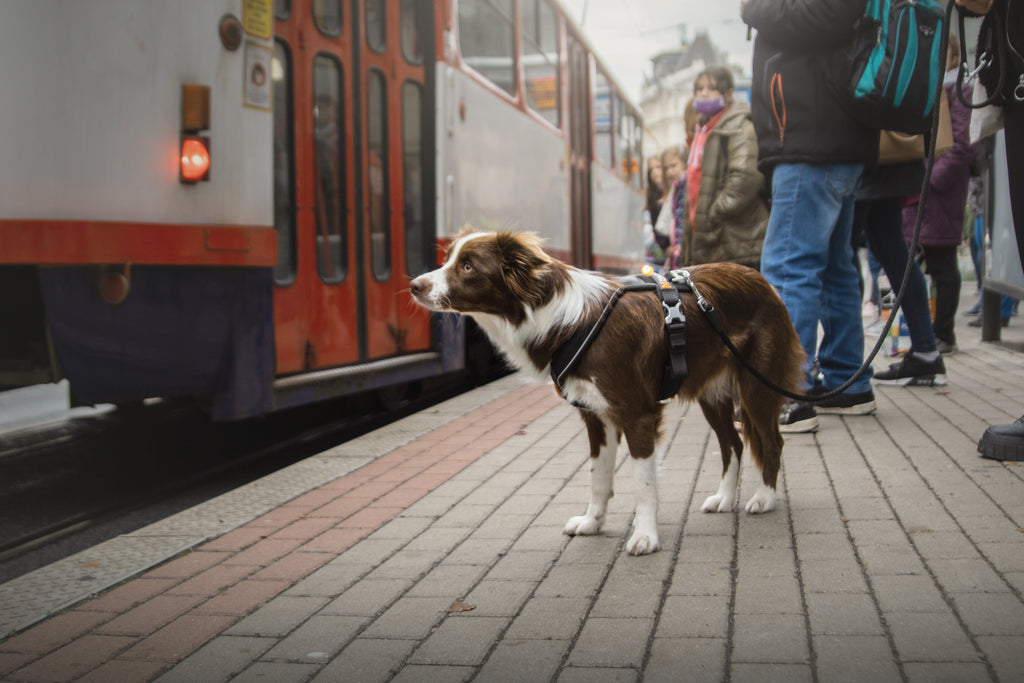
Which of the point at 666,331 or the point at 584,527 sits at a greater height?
the point at 666,331

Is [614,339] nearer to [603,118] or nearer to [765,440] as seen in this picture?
[765,440]

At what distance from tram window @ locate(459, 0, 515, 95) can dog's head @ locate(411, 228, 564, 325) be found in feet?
17.8

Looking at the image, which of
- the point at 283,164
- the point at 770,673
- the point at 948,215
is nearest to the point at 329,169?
the point at 283,164

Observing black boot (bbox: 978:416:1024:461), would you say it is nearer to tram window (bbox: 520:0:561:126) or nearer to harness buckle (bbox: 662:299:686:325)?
harness buckle (bbox: 662:299:686:325)

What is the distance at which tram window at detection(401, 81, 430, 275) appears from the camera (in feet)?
24.2

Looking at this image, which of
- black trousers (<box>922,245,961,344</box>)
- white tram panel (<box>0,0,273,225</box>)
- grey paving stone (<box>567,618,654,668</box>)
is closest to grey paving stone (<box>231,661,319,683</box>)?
grey paving stone (<box>567,618,654,668</box>)

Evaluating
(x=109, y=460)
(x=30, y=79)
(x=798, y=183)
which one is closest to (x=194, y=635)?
(x=30, y=79)

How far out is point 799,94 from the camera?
5.33 meters

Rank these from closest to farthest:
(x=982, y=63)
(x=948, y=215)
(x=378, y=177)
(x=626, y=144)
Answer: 1. (x=982, y=63)
2. (x=378, y=177)
3. (x=948, y=215)
4. (x=626, y=144)

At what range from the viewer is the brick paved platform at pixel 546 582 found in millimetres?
2570

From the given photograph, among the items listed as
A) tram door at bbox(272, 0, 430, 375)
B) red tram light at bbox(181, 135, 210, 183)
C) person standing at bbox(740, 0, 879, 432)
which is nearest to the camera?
red tram light at bbox(181, 135, 210, 183)

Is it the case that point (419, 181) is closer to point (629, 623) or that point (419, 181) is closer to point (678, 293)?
point (678, 293)

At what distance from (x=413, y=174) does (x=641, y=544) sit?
15.4 feet

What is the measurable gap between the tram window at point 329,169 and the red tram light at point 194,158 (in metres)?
1.23
